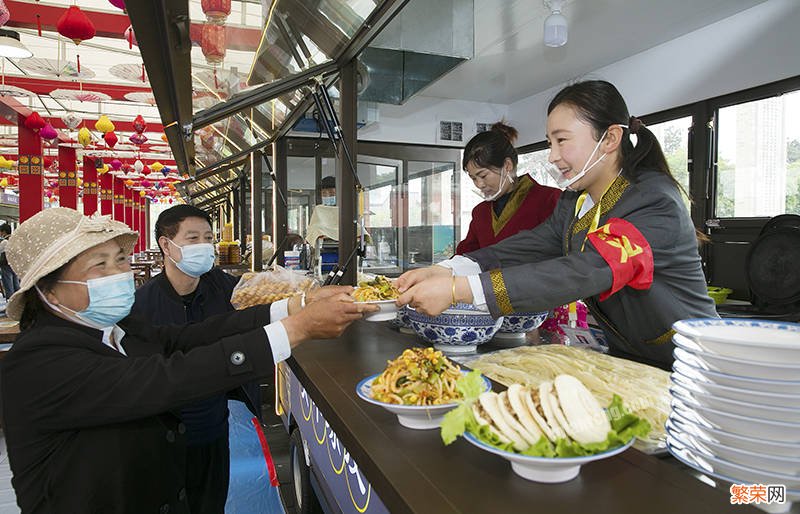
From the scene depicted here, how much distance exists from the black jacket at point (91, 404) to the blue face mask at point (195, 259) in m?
1.22

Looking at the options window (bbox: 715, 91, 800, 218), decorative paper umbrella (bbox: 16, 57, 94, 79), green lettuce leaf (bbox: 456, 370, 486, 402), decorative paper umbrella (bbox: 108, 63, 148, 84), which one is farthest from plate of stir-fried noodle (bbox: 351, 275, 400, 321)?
decorative paper umbrella (bbox: 16, 57, 94, 79)

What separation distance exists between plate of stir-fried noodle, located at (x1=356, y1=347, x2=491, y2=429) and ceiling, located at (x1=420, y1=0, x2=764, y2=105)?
3.77 meters

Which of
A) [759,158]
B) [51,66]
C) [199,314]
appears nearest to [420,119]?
[759,158]

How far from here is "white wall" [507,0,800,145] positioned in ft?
13.7

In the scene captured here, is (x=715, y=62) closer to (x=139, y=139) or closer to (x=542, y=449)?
(x=542, y=449)

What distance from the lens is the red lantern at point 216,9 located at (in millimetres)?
1993

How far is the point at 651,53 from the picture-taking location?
5344 mm

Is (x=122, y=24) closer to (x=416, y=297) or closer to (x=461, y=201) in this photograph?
(x=461, y=201)

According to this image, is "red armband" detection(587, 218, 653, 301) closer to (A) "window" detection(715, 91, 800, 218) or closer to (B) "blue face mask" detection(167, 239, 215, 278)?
(B) "blue face mask" detection(167, 239, 215, 278)

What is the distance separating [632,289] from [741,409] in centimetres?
86

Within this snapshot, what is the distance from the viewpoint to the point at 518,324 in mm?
2111

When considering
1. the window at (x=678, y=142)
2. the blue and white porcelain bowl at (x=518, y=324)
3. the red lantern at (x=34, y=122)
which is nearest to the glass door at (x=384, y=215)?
the window at (x=678, y=142)

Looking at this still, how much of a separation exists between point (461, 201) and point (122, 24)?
182 inches

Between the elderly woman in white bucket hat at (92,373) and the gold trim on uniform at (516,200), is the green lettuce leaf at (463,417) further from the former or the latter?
the gold trim on uniform at (516,200)
